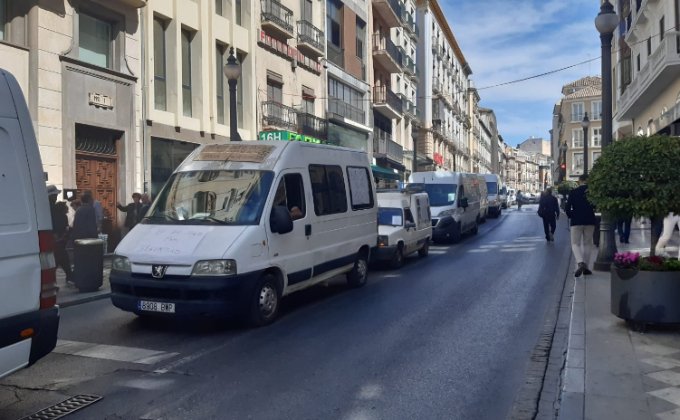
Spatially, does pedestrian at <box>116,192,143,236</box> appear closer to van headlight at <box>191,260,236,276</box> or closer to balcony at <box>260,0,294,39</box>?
van headlight at <box>191,260,236,276</box>

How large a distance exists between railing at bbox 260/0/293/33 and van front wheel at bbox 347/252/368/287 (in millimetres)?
14155

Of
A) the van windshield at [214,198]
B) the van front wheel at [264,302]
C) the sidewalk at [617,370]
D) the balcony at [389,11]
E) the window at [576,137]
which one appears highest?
the balcony at [389,11]

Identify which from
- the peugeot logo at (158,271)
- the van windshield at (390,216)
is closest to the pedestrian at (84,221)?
the peugeot logo at (158,271)

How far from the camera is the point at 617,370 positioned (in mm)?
5512

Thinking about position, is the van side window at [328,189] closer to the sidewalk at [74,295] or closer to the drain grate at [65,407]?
the sidewalk at [74,295]

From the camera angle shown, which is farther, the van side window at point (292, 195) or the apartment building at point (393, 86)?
the apartment building at point (393, 86)

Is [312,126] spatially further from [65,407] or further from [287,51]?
[65,407]

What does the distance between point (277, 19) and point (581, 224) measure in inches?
609

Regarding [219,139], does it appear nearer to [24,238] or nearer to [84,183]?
[84,183]

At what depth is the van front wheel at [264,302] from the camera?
7449 mm

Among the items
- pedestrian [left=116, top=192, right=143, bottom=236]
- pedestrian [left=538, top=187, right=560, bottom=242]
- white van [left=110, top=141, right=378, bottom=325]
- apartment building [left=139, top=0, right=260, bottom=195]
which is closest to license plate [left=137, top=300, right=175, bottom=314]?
white van [left=110, top=141, right=378, bottom=325]

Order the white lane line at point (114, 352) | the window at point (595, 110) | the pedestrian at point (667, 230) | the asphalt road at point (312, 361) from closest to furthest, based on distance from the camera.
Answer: the asphalt road at point (312, 361) < the white lane line at point (114, 352) < the pedestrian at point (667, 230) < the window at point (595, 110)

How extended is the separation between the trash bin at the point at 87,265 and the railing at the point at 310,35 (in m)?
17.0

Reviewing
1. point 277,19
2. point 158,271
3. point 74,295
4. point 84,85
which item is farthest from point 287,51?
point 158,271
